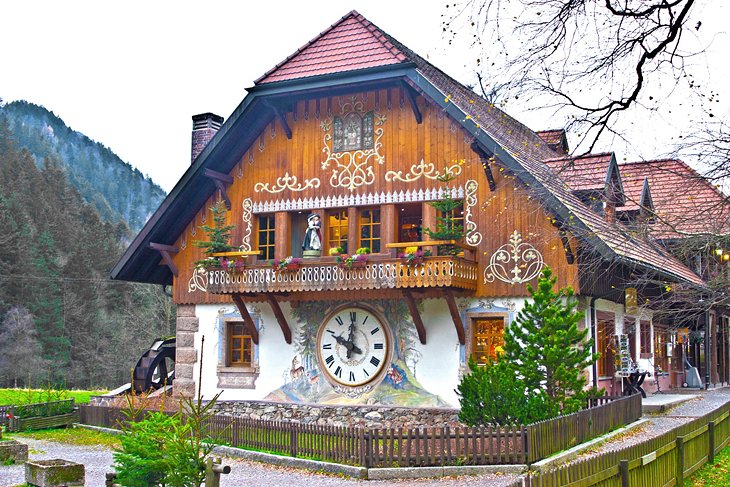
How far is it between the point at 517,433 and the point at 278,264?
8615 millimetres

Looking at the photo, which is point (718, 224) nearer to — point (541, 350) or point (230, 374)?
point (541, 350)

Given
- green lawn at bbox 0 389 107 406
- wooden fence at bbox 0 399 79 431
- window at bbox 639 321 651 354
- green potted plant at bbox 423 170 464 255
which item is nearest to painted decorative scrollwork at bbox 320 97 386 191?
green potted plant at bbox 423 170 464 255

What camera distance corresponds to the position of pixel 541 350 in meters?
16.5

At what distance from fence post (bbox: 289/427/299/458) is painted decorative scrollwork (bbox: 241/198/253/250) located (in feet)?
25.8

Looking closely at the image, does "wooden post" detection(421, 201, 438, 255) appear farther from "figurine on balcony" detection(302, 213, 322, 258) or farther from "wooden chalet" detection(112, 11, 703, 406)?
"figurine on balcony" detection(302, 213, 322, 258)

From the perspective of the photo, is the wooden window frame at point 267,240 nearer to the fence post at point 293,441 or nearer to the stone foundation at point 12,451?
the fence post at point 293,441

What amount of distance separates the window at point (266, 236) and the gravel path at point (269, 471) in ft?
21.5

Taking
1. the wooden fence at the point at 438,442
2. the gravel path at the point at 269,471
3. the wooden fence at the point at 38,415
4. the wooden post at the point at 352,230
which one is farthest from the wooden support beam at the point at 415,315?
the wooden fence at the point at 38,415

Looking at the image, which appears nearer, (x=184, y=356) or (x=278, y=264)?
(x=278, y=264)

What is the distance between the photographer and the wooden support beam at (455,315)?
20.0 m

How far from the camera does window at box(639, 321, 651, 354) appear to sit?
26.6m

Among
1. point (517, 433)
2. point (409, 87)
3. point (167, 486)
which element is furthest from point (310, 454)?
point (409, 87)

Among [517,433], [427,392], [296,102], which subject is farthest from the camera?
[296,102]

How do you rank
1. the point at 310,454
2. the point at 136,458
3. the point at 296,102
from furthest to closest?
the point at 296,102 → the point at 310,454 → the point at 136,458
